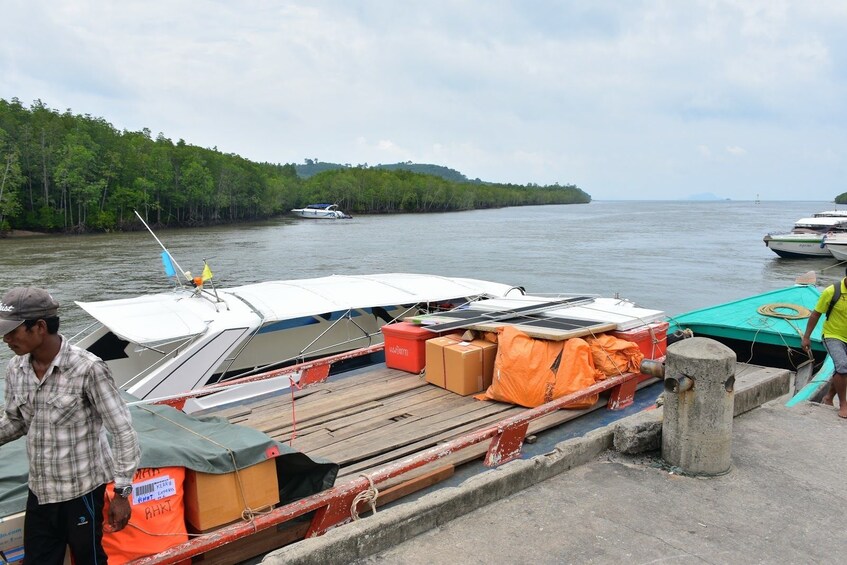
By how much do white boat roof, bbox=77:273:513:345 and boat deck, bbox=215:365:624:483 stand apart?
2103 millimetres

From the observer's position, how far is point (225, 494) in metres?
4.39

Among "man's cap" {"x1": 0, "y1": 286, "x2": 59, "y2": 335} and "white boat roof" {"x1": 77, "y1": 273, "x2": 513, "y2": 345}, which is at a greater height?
"man's cap" {"x1": 0, "y1": 286, "x2": 59, "y2": 335}

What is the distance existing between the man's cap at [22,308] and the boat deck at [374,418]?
322cm

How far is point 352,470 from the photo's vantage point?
18.6 ft

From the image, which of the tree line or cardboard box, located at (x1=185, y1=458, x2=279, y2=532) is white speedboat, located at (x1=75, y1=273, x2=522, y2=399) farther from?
the tree line

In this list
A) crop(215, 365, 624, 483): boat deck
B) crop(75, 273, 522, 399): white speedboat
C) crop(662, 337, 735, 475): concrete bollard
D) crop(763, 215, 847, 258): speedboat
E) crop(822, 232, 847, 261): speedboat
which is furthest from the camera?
crop(763, 215, 847, 258): speedboat

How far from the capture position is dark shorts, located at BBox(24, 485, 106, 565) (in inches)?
126

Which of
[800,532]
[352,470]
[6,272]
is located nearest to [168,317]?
[352,470]

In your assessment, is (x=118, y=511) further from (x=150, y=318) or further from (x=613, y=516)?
(x=150, y=318)

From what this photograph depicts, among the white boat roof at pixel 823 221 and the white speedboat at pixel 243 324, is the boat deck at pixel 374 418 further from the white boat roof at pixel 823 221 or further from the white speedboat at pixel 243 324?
the white boat roof at pixel 823 221

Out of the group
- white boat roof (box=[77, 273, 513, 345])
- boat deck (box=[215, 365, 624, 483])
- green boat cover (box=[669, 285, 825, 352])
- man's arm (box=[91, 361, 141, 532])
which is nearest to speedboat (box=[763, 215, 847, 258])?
green boat cover (box=[669, 285, 825, 352])

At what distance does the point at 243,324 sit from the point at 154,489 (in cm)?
573

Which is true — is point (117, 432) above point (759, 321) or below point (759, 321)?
above

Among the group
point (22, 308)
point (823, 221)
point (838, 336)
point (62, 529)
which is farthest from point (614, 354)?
point (823, 221)
